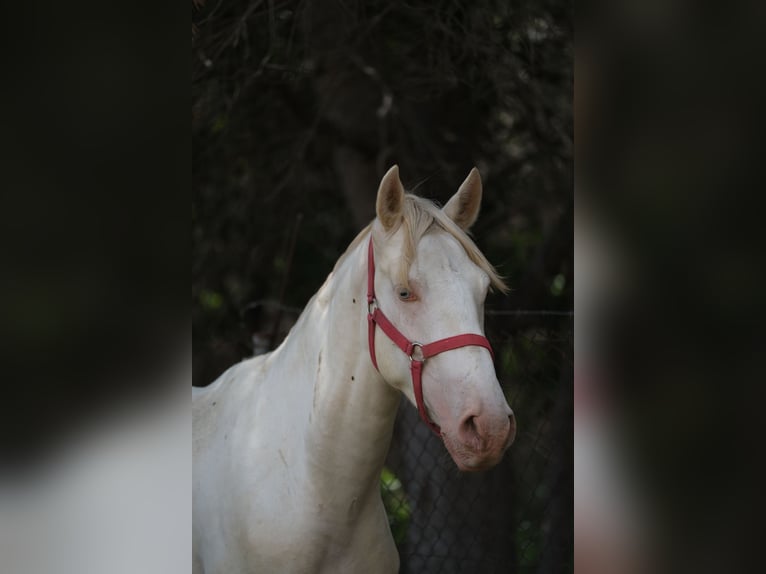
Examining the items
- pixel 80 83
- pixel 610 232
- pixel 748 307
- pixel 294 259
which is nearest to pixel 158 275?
pixel 80 83

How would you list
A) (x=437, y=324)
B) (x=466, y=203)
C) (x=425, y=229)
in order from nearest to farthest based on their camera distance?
(x=437, y=324), (x=425, y=229), (x=466, y=203)

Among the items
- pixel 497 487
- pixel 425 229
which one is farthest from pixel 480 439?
pixel 497 487

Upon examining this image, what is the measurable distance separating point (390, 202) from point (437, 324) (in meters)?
Answer: 0.38

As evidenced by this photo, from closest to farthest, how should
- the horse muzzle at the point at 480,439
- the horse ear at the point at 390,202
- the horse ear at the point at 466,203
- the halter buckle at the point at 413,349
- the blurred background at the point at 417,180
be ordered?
1. the horse muzzle at the point at 480,439
2. the halter buckle at the point at 413,349
3. the horse ear at the point at 390,202
4. the horse ear at the point at 466,203
5. the blurred background at the point at 417,180

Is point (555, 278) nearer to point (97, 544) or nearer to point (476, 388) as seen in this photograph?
point (476, 388)

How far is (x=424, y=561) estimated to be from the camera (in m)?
4.05

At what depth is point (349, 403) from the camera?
6.84ft

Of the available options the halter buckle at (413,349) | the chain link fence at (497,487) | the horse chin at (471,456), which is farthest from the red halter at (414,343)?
the chain link fence at (497,487)

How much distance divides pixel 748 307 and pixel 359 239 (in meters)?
1.63

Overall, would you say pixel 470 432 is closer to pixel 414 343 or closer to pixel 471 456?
pixel 471 456

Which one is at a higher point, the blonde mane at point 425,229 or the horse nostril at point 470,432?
the blonde mane at point 425,229

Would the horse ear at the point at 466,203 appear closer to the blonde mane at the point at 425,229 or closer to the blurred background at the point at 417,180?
the blonde mane at the point at 425,229

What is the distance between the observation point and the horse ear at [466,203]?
7.30 feet

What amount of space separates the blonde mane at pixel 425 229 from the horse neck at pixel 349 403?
198 millimetres
